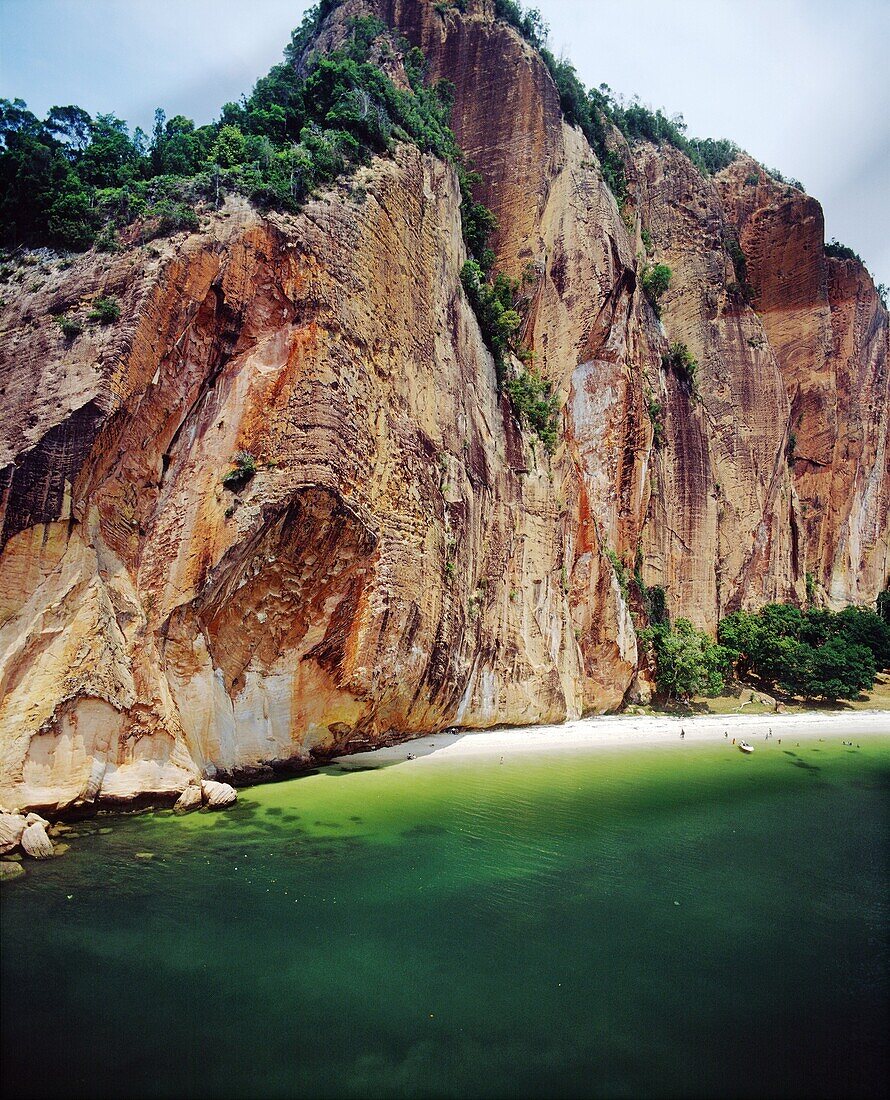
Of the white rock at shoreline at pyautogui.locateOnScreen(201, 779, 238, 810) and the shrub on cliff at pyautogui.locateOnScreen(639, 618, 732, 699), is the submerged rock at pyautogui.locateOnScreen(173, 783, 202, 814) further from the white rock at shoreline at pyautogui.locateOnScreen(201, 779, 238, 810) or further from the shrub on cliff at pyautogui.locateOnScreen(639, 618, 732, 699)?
the shrub on cliff at pyautogui.locateOnScreen(639, 618, 732, 699)

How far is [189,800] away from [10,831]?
12.5 ft

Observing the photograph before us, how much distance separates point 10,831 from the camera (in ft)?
38.9

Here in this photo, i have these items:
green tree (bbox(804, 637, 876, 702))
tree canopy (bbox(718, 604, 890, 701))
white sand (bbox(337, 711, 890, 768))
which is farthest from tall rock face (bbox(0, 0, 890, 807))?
green tree (bbox(804, 637, 876, 702))

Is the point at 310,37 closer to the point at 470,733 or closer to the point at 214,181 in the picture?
the point at 214,181

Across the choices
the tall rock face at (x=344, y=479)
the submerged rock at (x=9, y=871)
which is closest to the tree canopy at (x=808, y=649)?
the tall rock face at (x=344, y=479)

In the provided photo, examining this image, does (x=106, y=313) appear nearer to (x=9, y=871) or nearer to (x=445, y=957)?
(x=9, y=871)

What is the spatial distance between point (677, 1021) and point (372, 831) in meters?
7.91

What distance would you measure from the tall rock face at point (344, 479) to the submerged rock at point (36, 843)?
4.29 ft

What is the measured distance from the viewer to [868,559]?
50.2 meters

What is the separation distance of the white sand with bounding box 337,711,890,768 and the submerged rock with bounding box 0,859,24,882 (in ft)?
33.5

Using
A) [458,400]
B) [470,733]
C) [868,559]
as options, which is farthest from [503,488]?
[868,559]

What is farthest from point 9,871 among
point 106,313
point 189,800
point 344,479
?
point 106,313

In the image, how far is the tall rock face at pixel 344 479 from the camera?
1488 centimetres

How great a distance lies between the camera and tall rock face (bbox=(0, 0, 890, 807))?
1488cm
